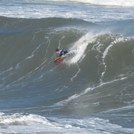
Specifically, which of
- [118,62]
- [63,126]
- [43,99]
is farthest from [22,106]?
[118,62]

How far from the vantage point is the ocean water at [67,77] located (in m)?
14.9

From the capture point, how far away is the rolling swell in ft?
59.1

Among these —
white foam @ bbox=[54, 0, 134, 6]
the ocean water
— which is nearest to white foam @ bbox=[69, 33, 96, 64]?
the ocean water

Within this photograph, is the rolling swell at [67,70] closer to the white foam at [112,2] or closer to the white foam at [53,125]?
the white foam at [53,125]

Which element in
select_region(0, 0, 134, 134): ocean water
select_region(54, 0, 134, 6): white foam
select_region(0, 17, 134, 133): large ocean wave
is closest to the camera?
select_region(0, 0, 134, 134): ocean water

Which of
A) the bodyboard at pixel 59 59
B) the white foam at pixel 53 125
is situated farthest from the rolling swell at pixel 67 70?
the white foam at pixel 53 125

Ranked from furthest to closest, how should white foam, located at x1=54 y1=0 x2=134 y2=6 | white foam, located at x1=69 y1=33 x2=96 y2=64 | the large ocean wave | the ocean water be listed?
white foam, located at x1=54 y1=0 x2=134 y2=6
white foam, located at x1=69 y1=33 x2=96 y2=64
the large ocean wave
the ocean water

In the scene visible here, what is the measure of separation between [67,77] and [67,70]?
804mm

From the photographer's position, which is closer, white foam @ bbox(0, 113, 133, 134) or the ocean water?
white foam @ bbox(0, 113, 133, 134)

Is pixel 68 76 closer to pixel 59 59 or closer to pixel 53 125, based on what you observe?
pixel 59 59

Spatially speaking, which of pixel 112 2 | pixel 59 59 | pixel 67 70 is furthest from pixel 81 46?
pixel 112 2

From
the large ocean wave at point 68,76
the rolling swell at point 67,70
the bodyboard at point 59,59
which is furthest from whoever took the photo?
the bodyboard at point 59,59

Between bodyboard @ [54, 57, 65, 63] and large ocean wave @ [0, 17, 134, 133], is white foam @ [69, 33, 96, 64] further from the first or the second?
bodyboard @ [54, 57, 65, 63]

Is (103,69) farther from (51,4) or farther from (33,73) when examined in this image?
(51,4)
